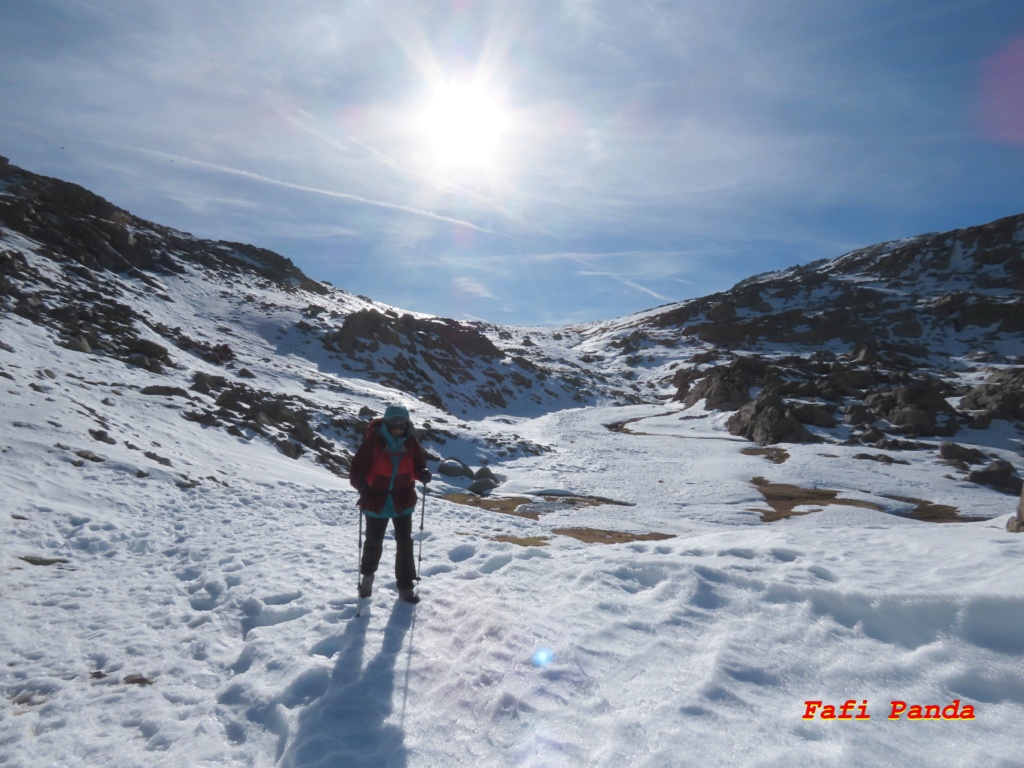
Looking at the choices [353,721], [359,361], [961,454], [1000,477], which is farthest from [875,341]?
[353,721]

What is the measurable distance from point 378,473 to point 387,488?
217mm

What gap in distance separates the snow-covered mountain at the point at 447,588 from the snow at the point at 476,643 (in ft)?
0.09

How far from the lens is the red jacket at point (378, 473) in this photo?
21.3 feet

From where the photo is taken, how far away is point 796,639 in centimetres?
496

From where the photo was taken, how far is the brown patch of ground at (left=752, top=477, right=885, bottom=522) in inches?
778

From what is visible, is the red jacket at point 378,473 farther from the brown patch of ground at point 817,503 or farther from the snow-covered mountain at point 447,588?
the brown patch of ground at point 817,503

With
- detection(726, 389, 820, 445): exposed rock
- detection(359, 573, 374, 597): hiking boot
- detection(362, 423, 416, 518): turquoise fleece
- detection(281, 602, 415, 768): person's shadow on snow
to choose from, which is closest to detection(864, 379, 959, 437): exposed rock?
detection(726, 389, 820, 445): exposed rock

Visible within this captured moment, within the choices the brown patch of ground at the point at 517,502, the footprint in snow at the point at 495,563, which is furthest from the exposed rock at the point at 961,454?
the footprint in snow at the point at 495,563

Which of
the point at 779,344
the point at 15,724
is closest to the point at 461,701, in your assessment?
the point at 15,724

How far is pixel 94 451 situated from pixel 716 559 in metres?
13.2

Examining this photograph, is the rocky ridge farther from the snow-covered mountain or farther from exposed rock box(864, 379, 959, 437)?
the snow-covered mountain

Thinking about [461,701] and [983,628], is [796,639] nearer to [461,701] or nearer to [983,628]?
[983,628]

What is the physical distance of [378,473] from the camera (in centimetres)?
650

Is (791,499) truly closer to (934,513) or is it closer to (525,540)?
(934,513)
